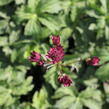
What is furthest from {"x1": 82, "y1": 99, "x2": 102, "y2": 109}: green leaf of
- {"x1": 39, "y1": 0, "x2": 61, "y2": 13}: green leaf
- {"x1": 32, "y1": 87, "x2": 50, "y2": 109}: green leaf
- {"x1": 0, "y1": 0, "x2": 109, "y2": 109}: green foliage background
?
{"x1": 39, "y1": 0, "x2": 61, "y2": 13}: green leaf

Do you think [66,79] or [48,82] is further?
[48,82]

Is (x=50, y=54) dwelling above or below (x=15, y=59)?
above

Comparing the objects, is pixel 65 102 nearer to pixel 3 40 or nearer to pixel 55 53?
pixel 3 40

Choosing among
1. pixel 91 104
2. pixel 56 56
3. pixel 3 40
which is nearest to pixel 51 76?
pixel 91 104

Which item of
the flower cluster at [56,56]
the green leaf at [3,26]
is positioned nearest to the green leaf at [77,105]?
the green leaf at [3,26]

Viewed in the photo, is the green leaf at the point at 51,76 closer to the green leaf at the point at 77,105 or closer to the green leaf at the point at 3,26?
the green leaf at the point at 77,105

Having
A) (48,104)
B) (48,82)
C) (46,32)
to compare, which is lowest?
(48,104)

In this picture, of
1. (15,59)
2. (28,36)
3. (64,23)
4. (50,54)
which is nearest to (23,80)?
→ (15,59)

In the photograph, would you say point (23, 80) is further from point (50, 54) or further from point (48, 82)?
point (50, 54)
